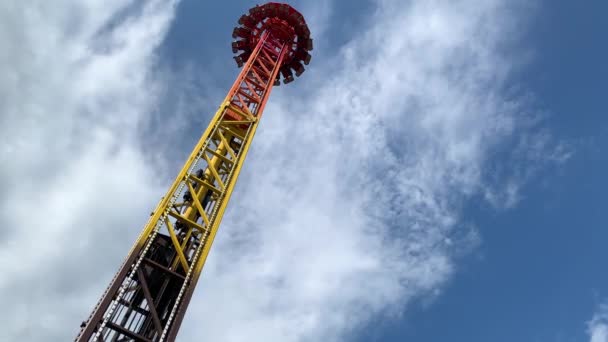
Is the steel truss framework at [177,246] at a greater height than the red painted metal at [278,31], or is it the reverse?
the red painted metal at [278,31]

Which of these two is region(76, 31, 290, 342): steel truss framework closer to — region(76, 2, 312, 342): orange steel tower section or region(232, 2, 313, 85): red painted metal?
region(76, 2, 312, 342): orange steel tower section

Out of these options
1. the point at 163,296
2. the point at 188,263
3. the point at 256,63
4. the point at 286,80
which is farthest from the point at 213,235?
the point at 286,80

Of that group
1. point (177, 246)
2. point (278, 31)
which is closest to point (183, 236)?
point (177, 246)

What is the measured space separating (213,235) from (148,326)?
13.9 feet

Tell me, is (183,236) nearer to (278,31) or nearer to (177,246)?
(177,246)

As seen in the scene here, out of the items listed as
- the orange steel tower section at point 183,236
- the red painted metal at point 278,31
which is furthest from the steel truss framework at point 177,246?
the red painted metal at point 278,31

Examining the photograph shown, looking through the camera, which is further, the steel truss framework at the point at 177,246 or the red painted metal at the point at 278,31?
the red painted metal at the point at 278,31

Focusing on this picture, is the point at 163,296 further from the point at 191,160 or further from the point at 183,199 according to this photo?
the point at 191,160

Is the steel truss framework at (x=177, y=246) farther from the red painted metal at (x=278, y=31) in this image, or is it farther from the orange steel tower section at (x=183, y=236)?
the red painted metal at (x=278, y=31)

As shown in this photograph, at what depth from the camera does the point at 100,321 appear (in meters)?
14.4

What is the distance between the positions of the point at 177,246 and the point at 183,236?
56.7 inches

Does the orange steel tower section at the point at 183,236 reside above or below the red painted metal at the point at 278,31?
below

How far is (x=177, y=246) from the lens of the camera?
57.2 ft

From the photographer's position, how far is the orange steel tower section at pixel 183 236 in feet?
50.4
